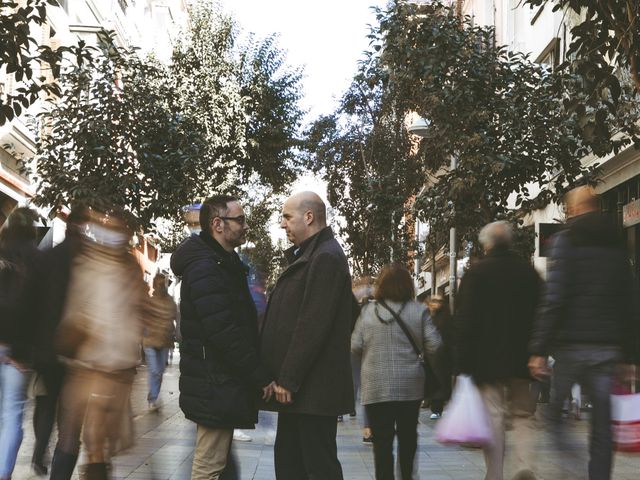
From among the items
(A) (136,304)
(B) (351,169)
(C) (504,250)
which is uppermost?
(B) (351,169)

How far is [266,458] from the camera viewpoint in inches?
397

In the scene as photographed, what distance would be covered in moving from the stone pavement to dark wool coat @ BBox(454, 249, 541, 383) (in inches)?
25.5

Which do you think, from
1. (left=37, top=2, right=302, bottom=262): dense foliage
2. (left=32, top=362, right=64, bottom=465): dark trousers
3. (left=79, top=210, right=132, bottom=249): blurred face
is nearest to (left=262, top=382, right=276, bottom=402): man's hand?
(left=79, top=210, right=132, bottom=249): blurred face

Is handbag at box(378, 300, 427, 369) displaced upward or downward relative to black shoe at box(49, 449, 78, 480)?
upward

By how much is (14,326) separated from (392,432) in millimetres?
2765

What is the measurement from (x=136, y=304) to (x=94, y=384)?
49 centimetres

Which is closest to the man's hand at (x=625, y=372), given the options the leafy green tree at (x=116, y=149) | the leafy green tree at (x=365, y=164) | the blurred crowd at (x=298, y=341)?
the blurred crowd at (x=298, y=341)

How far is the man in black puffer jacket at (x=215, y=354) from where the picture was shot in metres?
5.32

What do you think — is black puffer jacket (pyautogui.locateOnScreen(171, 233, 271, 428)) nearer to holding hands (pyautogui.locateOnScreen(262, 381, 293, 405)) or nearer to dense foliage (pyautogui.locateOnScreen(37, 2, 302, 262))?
holding hands (pyautogui.locateOnScreen(262, 381, 293, 405))

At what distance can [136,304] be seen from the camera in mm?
5688

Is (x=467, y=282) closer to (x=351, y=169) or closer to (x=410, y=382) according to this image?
(x=410, y=382)

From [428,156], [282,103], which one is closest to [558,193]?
[428,156]

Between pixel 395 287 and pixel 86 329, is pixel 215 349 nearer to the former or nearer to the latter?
pixel 86 329

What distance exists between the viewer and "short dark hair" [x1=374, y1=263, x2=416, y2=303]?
7.84 metres
